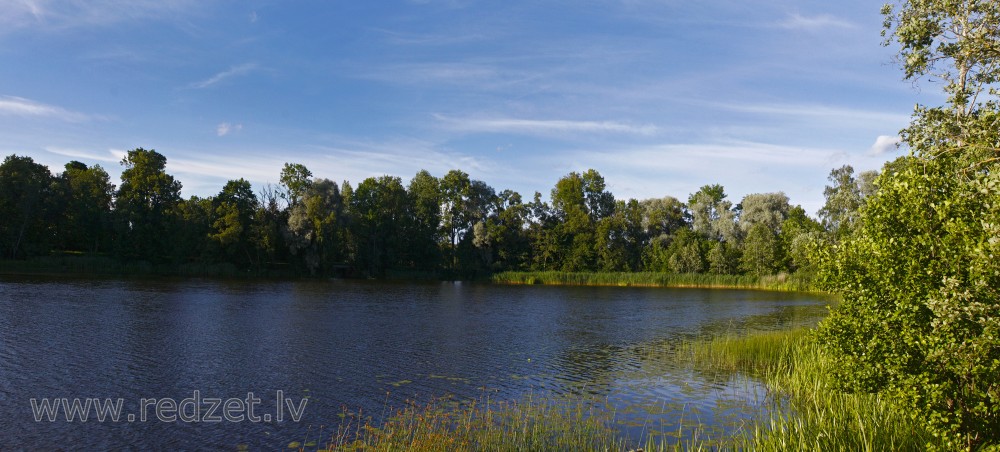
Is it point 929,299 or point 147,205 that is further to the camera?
point 147,205

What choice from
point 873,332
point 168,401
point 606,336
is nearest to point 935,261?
point 873,332

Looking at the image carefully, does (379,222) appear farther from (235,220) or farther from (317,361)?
(317,361)

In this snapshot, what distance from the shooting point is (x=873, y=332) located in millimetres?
8852

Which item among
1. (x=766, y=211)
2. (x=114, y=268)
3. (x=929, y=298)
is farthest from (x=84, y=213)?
(x=766, y=211)

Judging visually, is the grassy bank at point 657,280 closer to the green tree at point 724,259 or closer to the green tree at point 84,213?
the green tree at point 724,259

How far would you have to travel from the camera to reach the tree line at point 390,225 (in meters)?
76.3

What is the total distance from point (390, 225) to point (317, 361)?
7206 cm

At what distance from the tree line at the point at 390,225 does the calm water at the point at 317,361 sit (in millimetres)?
37769

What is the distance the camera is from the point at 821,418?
34.9ft

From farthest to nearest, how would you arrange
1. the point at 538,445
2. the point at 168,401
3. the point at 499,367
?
the point at 499,367 < the point at 168,401 < the point at 538,445

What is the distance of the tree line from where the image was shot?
3004 inches

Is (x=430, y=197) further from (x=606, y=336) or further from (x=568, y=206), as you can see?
(x=606, y=336)

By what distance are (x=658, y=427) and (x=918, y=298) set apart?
22.1 ft

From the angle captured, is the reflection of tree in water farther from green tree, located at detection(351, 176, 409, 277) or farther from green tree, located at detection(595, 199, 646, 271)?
green tree, located at detection(595, 199, 646, 271)
